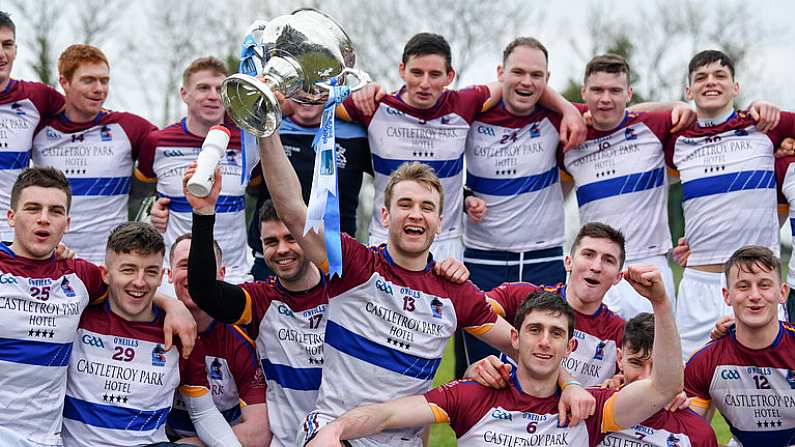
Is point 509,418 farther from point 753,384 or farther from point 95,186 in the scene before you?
point 95,186

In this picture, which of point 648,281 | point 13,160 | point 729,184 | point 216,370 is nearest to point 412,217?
point 648,281

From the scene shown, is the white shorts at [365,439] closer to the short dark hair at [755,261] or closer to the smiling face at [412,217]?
the smiling face at [412,217]

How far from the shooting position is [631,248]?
6.80 meters

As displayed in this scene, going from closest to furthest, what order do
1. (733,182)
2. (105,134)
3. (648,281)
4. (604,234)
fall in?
(648,281) → (604,234) → (733,182) → (105,134)

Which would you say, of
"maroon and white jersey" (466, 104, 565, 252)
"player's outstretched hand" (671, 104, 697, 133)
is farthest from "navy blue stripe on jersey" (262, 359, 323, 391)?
"player's outstretched hand" (671, 104, 697, 133)

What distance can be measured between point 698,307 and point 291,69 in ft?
13.0

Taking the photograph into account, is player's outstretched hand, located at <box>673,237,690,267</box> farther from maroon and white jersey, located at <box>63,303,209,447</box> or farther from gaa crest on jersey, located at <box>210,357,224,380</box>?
maroon and white jersey, located at <box>63,303,209,447</box>

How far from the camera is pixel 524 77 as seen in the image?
6820 millimetres

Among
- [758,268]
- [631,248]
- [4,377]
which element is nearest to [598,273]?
[758,268]

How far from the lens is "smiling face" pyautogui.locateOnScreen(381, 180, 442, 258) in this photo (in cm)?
489

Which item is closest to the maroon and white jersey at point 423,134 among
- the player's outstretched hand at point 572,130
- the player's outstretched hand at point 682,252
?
the player's outstretched hand at point 572,130

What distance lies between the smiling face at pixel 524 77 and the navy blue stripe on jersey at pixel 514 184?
0.49 meters

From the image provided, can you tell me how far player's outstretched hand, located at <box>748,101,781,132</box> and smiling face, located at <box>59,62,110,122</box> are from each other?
4.44 metres

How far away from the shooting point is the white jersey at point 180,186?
6.74 m
